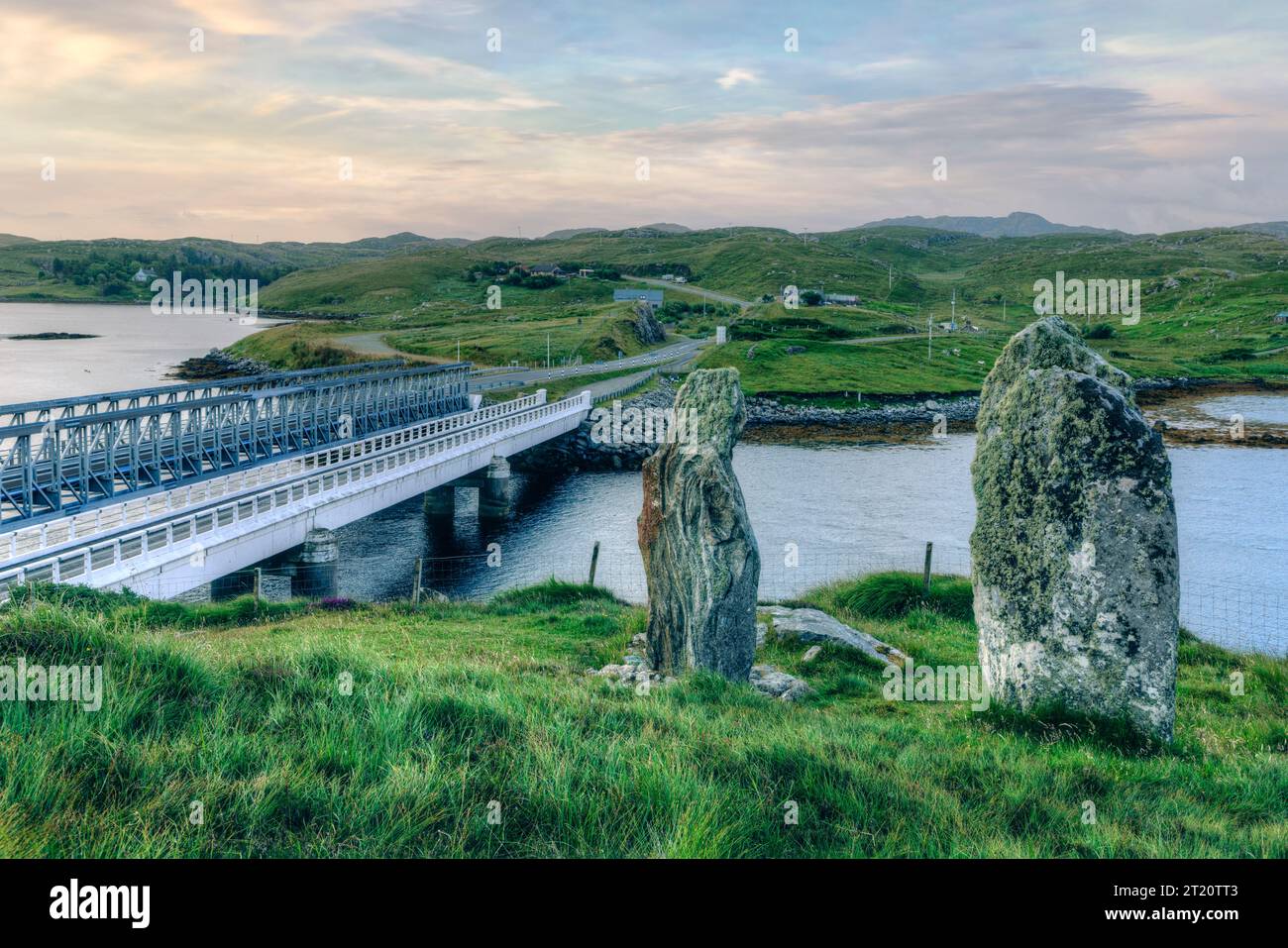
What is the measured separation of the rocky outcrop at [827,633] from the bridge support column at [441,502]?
38377 millimetres

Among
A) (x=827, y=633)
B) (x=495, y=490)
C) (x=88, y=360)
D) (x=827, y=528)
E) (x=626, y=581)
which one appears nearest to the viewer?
(x=827, y=633)

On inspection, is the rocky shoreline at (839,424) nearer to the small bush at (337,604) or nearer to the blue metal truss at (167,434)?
the blue metal truss at (167,434)

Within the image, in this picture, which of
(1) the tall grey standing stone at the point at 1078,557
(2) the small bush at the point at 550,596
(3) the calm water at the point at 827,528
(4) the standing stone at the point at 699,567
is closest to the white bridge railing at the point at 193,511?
(3) the calm water at the point at 827,528

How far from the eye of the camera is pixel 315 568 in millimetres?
34812

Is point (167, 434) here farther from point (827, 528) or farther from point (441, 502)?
point (827, 528)

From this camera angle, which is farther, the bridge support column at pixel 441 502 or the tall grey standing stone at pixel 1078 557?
the bridge support column at pixel 441 502

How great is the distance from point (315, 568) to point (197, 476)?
37.0 feet

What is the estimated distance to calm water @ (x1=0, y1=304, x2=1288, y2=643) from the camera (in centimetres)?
3719

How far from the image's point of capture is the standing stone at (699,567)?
1361 centimetres

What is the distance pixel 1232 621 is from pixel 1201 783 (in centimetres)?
2577

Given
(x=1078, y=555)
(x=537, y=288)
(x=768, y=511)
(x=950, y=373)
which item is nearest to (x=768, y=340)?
(x=950, y=373)

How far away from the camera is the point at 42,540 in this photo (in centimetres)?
2455

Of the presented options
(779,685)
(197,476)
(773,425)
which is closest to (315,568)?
(197,476)

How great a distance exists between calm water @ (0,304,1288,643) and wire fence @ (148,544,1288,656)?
5.7 inches
